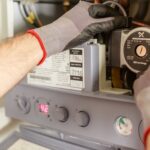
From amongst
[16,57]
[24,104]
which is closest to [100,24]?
[16,57]

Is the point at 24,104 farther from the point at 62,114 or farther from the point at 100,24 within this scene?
the point at 100,24

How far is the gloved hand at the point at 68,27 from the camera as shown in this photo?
2.35ft

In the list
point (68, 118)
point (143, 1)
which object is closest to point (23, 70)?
point (68, 118)

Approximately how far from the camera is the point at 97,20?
77 cm

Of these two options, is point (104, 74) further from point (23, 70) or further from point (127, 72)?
point (23, 70)

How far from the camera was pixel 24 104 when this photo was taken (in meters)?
0.90

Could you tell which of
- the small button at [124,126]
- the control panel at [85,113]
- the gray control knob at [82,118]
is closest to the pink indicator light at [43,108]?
the control panel at [85,113]

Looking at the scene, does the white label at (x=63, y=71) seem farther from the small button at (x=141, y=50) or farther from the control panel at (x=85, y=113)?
the small button at (x=141, y=50)

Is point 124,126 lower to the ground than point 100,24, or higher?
lower

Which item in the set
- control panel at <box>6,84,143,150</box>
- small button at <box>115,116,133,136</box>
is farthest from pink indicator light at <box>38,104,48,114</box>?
small button at <box>115,116,133,136</box>

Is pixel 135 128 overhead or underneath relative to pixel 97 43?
underneath

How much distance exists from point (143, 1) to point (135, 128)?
388 mm

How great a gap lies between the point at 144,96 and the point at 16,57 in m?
0.30

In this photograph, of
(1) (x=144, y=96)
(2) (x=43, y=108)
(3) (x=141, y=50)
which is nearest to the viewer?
(1) (x=144, y=96)
